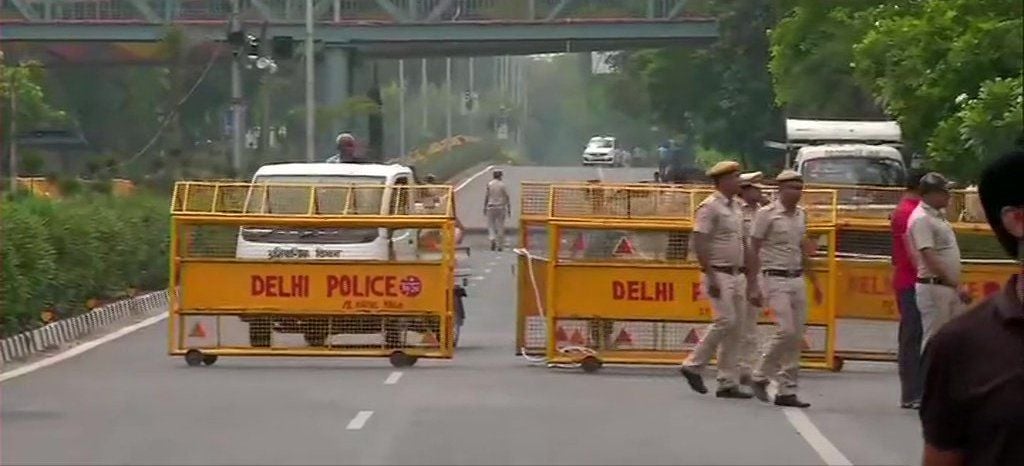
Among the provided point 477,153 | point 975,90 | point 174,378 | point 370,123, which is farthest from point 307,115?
point 477,153

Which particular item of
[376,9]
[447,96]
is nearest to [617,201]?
[376,9]

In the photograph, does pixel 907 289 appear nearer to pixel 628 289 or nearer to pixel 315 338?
pixel 628 289

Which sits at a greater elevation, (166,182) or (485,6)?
(485,6)

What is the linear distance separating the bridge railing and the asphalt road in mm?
37568

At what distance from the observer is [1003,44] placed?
2517 cm

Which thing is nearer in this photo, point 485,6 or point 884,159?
point 884,159

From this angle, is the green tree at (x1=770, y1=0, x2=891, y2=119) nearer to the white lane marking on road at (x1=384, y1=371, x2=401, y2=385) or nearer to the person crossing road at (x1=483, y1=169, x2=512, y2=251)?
the person crossing road at (x1=483, y1=169, x2=512, y2=251)

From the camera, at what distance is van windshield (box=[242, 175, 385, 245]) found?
21.6 m

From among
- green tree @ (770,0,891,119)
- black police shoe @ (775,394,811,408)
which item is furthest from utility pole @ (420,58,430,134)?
black police shoe @ (775,394,811,408)

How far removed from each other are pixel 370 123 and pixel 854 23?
72.9 feet

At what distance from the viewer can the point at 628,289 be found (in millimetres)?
19672

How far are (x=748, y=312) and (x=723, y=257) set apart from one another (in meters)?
0.61

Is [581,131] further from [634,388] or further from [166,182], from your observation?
[634,388]

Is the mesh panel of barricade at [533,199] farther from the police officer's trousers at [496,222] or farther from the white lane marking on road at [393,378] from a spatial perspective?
the police officer's trousers at [496,222]
